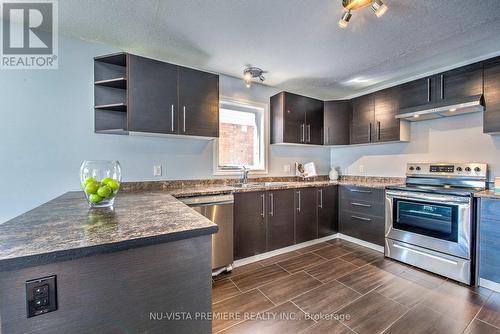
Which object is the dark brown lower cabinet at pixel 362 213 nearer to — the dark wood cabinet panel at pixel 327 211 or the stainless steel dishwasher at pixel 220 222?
the dark wood cabinet panel at pixel 327 211

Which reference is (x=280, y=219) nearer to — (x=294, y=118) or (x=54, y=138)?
(x=294, y=118)

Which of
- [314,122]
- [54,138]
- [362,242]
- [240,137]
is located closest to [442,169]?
[362,242]

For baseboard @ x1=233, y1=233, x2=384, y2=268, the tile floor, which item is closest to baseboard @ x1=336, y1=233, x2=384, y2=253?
baseboard @ x1=233, y1=233, x2=384, y2=268

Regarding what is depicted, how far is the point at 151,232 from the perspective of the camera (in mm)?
857

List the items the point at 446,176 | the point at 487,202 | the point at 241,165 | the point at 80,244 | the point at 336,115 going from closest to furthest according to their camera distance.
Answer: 1. the point at 80,244
2. the point at 487,202
3. the point at 446,176
4. the point at 241,165
5. the point at 336,115

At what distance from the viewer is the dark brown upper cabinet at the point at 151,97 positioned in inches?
81.8

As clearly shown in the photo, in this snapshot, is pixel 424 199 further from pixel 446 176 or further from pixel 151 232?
pixel 151 232

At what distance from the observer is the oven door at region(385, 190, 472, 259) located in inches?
82.3

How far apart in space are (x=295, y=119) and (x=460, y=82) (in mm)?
1869

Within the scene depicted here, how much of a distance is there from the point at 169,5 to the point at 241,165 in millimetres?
2013

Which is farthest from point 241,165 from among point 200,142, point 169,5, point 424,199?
point 424,199

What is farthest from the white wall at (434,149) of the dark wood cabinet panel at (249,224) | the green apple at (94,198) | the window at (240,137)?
the green apple at (94,198)

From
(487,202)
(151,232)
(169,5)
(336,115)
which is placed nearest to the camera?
(151,232)

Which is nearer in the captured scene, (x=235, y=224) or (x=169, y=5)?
(x=169, y=5)
